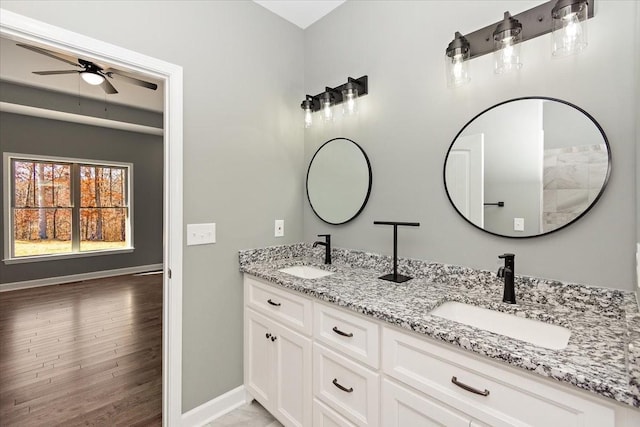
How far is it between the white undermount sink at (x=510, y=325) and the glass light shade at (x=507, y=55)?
3.55 feet

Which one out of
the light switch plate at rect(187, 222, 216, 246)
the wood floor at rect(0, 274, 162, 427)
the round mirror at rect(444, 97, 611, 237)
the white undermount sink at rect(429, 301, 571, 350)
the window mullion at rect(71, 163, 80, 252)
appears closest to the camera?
the white undermount sink at rect(429, 301, 571, 350)

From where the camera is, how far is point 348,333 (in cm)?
136

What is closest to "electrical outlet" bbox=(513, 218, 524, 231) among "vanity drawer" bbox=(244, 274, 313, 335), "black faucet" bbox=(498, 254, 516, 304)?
"black faucet" bbox=(498, 254, 516, 304)

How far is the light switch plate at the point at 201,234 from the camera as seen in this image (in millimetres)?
1837

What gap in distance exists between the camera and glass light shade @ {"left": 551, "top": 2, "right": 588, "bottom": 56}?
3.93 ft

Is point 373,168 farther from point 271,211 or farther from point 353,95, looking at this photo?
point 271,211

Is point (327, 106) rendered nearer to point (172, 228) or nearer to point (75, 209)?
point (172, 228)

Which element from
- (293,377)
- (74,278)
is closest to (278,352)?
(293,377)

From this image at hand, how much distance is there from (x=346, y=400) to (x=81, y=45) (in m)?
2.05

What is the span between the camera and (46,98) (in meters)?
4.40

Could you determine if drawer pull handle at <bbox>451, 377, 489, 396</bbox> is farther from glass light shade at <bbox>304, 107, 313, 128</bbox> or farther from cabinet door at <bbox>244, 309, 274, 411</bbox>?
glass light shade at <bbox>304, 107, 313, 128</bbox>

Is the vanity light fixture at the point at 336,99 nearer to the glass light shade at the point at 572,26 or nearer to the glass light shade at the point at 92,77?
the glass light shade at the point at 572,26

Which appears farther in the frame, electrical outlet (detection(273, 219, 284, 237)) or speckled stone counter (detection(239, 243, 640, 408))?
electrical outlet (detection(273, 219, 284, 237))

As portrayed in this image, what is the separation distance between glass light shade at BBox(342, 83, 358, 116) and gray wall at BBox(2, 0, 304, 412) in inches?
19.7
